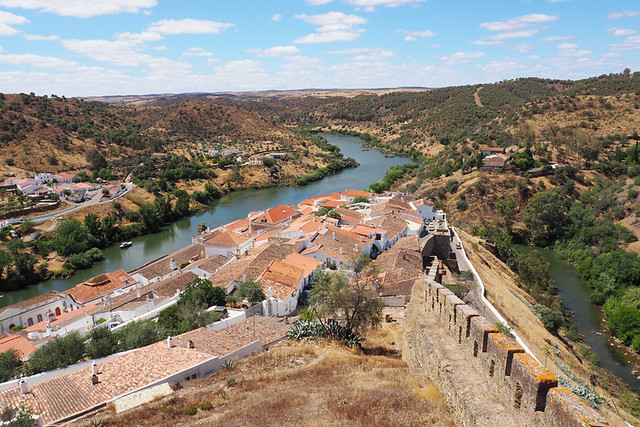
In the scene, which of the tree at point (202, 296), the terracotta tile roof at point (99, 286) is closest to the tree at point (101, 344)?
the tree at point (202, 296)

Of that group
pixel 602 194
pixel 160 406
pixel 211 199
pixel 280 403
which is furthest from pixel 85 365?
pixel 211 199

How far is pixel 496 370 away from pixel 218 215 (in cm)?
5415

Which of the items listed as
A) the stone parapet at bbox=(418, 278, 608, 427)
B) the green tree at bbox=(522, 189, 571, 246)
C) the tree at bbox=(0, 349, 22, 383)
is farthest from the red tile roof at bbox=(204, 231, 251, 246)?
the green tree at bbox=(522, 189, 571, 246)

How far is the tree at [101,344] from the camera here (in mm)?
15742

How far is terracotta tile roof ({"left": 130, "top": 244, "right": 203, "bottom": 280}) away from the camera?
32.6 m

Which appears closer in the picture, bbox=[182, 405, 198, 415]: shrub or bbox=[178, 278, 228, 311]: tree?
bbox=[182, 405, 198, 415]: shrub

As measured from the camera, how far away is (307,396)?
9.81 meters

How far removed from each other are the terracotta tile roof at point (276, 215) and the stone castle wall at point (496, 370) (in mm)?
31583

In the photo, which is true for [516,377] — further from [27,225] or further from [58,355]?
[27,225]

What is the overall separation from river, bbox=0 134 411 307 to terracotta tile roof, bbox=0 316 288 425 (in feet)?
88.1

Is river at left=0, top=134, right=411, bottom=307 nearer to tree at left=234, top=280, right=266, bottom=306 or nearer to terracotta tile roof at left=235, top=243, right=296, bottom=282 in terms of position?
terracotta tile roof at left=235, top=243, right=296, bottom=282

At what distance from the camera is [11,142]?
66.5 m

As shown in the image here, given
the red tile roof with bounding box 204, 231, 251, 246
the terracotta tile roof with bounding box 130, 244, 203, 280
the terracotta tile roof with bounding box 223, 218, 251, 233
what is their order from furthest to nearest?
the terracotta tile roof with bounding box 223, 218, 251, 233 → the red tile roof with bounding box 204, 231, 251, 246 → the terracotta tile roof with bounding box 130, 244, 203, 280

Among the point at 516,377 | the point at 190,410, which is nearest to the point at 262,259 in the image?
the point at 190,410
